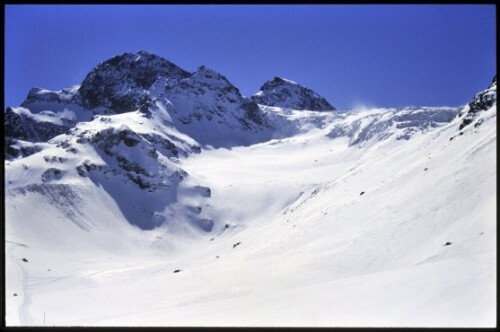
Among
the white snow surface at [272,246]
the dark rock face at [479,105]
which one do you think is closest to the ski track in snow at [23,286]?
the white snow surface at [272,246]

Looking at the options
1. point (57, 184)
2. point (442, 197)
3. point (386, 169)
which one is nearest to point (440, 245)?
point (442, 197)

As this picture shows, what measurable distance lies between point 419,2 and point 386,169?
7052 centimetres

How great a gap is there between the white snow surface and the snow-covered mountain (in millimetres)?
212

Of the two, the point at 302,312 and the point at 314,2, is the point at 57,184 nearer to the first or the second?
the point at 302,312

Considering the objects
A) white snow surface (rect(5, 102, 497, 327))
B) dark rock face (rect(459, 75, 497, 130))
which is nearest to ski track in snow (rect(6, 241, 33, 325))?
white snow surface (rect(5, 102, 497, 327))

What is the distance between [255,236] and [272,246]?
1725 centimetres

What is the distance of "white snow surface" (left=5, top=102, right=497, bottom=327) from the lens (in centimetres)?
2287

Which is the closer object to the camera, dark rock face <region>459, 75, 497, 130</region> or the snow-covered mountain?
the snow-covered mountain

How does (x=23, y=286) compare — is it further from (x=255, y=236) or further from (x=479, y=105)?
(x=479, y=105)

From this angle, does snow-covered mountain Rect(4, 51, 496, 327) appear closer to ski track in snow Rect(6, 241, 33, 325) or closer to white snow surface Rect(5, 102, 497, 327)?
A: white snow surface Rect(5, 102, 497, 327)

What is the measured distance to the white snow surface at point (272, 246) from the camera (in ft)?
75.0

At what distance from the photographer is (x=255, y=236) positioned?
7600 centimetres

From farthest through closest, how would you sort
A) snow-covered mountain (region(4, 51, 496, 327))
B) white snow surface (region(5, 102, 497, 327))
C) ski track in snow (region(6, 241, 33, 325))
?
ski track in snow (region(6, 241, 33, 325)) < snow-covered mountain (region(4, 51, 496, 327)) < white snow surface (region(5, 102, 497, 327))

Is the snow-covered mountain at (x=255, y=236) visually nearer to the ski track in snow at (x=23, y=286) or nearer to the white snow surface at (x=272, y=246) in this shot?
the white snow surface at (x=272, y=246)
